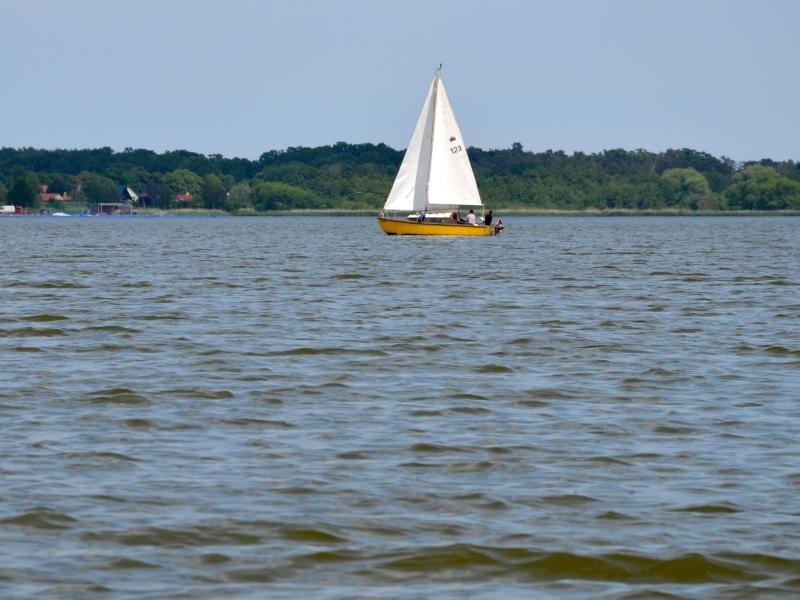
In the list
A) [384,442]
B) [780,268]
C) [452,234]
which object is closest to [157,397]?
[384,442]

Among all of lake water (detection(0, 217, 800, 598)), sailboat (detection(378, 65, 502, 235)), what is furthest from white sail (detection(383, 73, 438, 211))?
lake water (detection(0, 217, 800, 598))

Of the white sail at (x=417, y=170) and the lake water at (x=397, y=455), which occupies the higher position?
the white sail at (x=417, y=170)

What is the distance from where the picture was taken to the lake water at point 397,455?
10.3 m

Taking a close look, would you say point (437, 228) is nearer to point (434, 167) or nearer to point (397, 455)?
point (434, 167)

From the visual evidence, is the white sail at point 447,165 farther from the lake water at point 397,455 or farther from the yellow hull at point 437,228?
the lake water at point 397,455

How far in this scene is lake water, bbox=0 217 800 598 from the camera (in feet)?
33.9

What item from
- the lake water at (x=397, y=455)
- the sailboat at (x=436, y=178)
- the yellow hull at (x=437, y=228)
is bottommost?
the lake water at (x=397, y=455)

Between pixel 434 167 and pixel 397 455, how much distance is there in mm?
71237

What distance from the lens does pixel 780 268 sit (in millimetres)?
53875

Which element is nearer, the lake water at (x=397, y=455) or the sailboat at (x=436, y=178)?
the lake water at (x=397, y=455)

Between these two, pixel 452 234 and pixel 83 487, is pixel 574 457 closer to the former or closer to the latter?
pixel 83 487

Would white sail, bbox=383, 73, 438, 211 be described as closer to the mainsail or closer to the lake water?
the mainsail

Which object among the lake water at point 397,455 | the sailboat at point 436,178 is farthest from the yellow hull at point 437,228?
the lake water at point 397,455

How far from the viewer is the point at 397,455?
14047 mm
